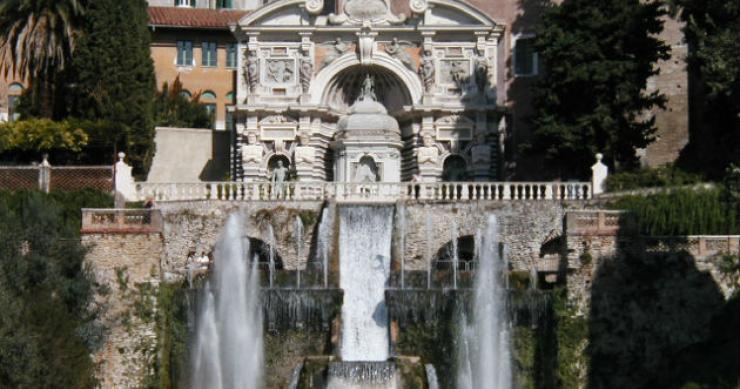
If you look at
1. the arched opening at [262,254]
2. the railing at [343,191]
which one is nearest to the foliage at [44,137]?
the railing at [343,191]

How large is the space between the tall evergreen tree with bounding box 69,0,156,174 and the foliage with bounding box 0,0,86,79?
663mm

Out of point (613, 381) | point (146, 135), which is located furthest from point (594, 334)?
point (146, 135)

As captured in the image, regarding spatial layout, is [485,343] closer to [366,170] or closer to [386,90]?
[366,170]

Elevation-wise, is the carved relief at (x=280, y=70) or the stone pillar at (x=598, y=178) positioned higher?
the carved relief at (x=280, y=70)

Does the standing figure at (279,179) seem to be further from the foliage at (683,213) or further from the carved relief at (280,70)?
the foliage at (683,213)

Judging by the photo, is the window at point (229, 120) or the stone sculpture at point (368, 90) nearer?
the stone sculpture at point (368, 90)

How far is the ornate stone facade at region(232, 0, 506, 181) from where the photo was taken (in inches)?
2274

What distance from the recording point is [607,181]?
5172 cm

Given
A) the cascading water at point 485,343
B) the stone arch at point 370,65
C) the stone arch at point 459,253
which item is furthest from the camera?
the stone arch at point 370,65

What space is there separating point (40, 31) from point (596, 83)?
61.3 feet

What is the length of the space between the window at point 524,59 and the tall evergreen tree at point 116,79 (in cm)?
1339

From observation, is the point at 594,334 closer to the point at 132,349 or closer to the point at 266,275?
the point at 266,275

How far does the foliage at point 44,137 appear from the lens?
179 feet

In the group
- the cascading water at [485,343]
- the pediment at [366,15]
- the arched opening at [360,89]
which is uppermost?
Answer: the pediment at [366,15]
